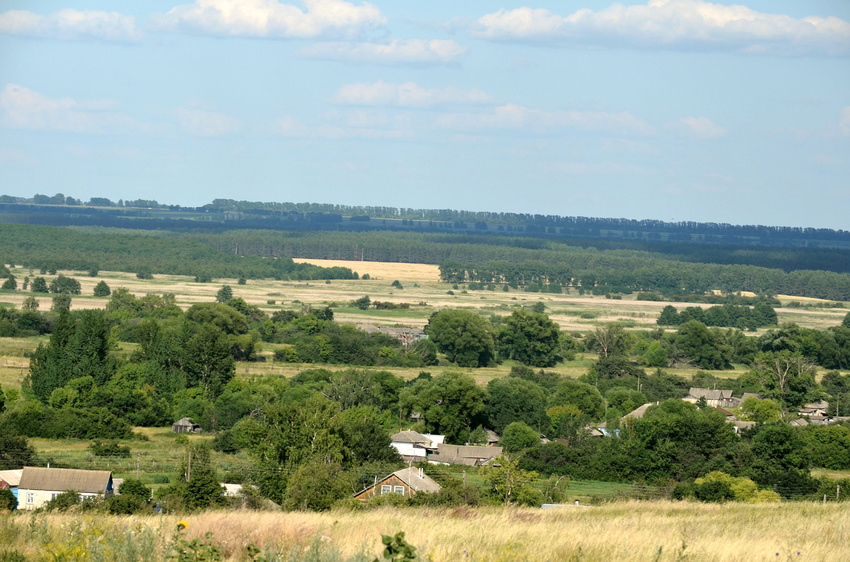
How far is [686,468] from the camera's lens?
4306cm

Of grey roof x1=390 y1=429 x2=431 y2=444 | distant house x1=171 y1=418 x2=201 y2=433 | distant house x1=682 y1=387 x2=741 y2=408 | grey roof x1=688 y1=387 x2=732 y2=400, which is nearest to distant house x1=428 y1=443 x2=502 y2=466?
grey roof x1=390 y1=429 x2=431 y2=444

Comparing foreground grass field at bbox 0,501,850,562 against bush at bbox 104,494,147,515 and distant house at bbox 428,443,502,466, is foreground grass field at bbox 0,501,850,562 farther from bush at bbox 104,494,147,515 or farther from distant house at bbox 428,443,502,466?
distant house at bbox 428,443,502,466

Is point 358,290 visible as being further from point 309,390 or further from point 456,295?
point 309,390

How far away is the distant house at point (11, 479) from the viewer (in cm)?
3097

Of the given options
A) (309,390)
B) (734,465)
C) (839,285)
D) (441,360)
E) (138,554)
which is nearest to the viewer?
(138,554)

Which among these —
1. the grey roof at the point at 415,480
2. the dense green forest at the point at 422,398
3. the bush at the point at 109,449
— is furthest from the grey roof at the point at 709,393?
the bush at the point at 109,449

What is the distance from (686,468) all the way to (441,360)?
124ft

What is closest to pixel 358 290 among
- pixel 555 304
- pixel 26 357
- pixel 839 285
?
pixel 555 304

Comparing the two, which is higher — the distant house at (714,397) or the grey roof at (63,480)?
the grey roof at (63,480)

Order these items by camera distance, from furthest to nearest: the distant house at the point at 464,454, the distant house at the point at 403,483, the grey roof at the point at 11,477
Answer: the distant house at the point at 464,454 < the grey roof at the point at 11,477 < the distant house at the point at 403,483

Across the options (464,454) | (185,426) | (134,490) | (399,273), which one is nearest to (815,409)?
(464,454)

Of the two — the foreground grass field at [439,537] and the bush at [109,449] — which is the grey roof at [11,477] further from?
the foreground grass field at [439,537]

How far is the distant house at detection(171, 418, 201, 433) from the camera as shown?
50.2 metres

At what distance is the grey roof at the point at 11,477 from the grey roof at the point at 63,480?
635 mm
